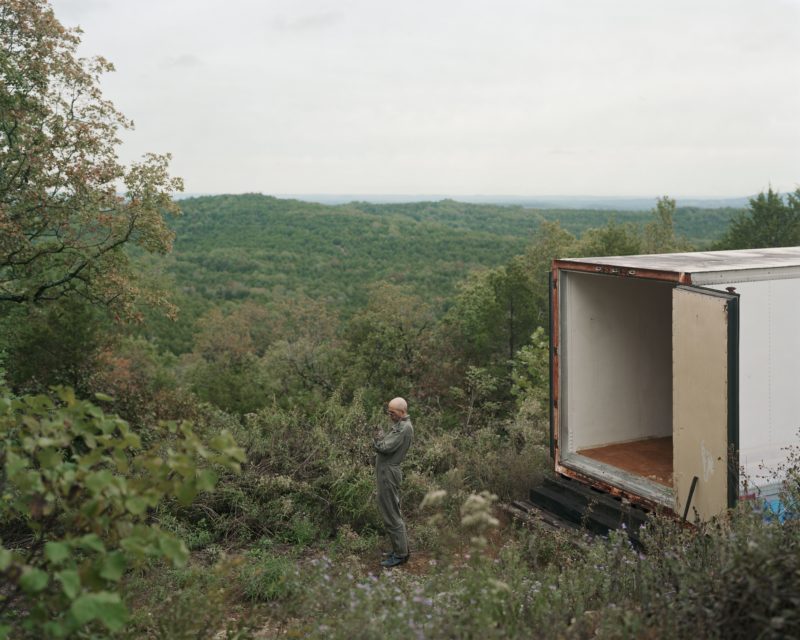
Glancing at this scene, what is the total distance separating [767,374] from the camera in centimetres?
582

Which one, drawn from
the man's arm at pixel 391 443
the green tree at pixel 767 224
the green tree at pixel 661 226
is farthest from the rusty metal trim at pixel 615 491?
the green tree at pixel 661 226

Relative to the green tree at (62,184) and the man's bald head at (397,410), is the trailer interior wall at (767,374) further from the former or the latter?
the green tree at (62,184)

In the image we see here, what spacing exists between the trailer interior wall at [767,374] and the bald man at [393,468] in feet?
9.16

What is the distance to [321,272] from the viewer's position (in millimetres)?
48250

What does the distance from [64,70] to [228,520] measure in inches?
331

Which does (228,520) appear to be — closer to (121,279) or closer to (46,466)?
(46,466)

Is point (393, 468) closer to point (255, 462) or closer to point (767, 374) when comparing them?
point (255, 462)

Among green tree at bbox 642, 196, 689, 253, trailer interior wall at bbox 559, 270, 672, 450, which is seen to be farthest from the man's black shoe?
green tree at bbox 642, 196, 689, 253

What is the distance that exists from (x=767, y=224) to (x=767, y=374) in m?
27.6

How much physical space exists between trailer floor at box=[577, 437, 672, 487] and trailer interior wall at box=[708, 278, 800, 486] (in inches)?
40.2

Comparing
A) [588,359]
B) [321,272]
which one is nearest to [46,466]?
[588,359]

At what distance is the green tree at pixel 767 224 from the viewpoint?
2941 centimetres

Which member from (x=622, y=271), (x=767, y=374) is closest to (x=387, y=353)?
(x=622, y=271)

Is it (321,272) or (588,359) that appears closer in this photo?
(588,359)
